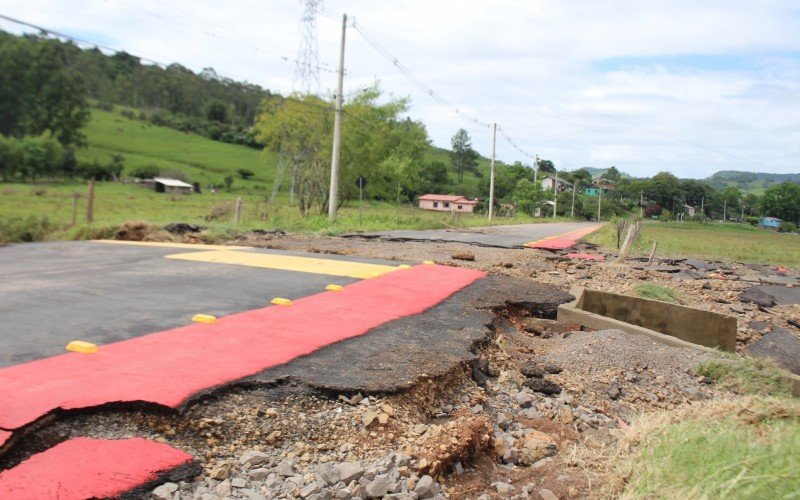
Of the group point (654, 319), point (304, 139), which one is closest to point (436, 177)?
point (304, 139)

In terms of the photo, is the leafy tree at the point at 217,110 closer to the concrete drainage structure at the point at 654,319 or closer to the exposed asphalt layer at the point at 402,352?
the concrete drainage structure at the point at 654,319

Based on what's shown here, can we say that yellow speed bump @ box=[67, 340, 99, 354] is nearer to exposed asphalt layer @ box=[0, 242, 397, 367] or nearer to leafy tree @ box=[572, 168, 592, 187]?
exposed asphalt layer @ box=[0, 242, 397, 367]

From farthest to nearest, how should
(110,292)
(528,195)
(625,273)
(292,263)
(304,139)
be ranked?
1. (528,195)
2. (304,139)
3. (625,273)
4. (292,263)
5. (110,292)

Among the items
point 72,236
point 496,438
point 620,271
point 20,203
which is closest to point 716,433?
point 496,438

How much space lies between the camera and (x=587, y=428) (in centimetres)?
490

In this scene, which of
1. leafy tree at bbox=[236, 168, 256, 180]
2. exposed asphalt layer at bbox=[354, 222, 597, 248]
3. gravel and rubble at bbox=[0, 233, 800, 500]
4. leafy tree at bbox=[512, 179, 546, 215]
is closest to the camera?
gravel and rubble at bbox=[0, 233, 800, 500]

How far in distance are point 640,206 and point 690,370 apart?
103 meters

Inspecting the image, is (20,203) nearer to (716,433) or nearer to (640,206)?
(716,433)

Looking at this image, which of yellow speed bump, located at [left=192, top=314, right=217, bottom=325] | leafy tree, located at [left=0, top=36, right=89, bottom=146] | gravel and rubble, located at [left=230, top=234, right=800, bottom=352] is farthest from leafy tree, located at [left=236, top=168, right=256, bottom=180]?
yellow speed bump, located at [left=192, top=314, right=217, bottom=325]

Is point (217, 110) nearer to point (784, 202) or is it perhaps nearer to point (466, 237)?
point (784, 202)

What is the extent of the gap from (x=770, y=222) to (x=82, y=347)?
272 feet

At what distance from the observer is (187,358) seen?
4.69 meters

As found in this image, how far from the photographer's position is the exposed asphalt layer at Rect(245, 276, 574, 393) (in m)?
4.52

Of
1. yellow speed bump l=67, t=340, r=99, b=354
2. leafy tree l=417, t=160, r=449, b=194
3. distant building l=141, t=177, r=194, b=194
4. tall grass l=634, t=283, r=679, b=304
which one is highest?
leafy tree l=417, t=160, r=449, b=194
